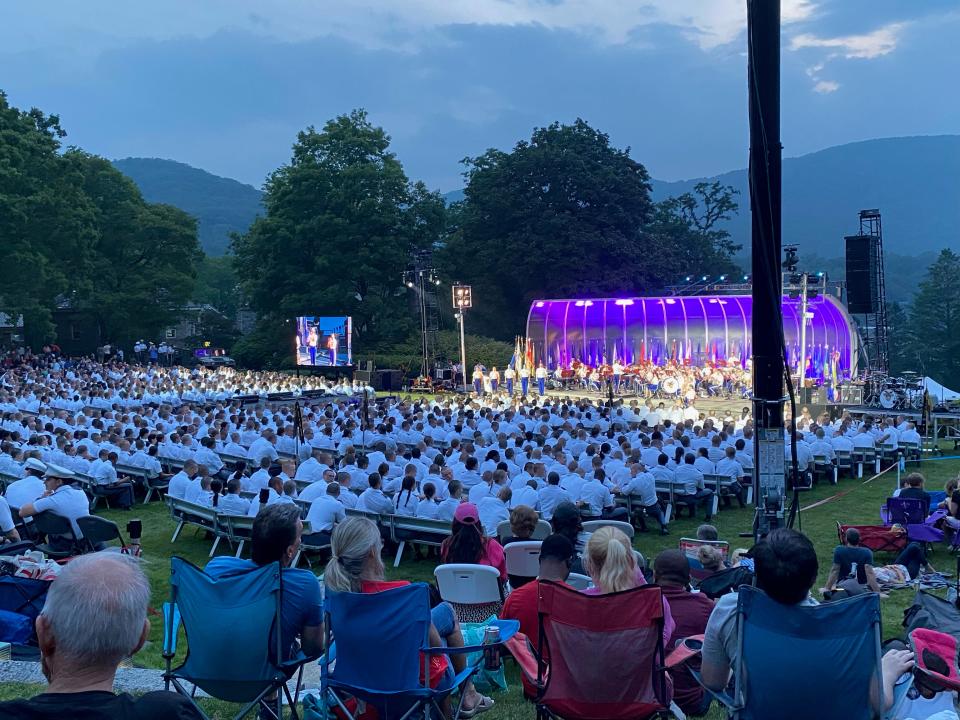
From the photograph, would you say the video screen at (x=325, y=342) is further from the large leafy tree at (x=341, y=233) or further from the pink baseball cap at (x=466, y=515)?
the pink baseball cap at (x=466, y=515)

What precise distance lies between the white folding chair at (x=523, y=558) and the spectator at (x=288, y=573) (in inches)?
112

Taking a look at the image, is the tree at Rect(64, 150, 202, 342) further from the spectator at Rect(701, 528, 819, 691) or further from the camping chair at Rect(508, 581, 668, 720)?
the spectator at Rect(701, 528, 819, 691)

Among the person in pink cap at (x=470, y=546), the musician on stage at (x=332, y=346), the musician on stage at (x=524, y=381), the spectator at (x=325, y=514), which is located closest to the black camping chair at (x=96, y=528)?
the spectator at (x=325, y=514)

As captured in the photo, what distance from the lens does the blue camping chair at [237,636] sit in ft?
15.4

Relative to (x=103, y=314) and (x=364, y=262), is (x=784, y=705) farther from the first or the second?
(x=103, y=314)

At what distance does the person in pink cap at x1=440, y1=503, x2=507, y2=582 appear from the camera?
7184mm

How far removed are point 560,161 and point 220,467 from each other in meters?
41.4

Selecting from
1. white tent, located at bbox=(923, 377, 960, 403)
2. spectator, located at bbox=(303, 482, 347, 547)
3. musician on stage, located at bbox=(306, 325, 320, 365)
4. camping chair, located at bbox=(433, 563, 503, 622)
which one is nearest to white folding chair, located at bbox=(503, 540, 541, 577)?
camping chair, located at bbox=(433, 563, 503, 622)

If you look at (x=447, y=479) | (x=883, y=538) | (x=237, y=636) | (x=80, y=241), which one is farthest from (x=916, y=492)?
(x=80, y=241)

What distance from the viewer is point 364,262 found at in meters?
52.2

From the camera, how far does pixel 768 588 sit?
404 centimetres

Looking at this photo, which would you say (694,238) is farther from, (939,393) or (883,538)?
(883,538)

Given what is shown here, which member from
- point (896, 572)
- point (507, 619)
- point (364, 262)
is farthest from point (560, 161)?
point (507, 619)

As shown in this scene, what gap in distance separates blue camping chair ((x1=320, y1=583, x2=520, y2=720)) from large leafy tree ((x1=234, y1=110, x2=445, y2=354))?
46402 mm
